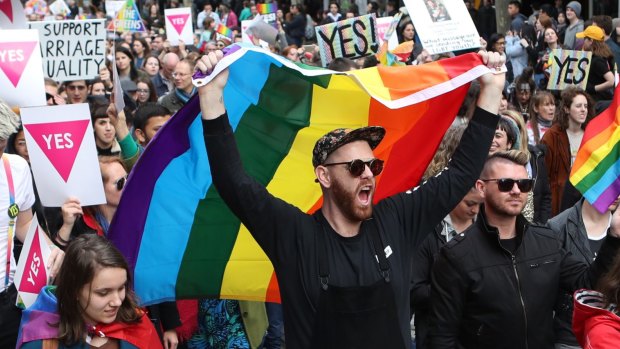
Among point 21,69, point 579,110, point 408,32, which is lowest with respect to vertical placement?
point 408,32

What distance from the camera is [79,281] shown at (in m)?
4.45

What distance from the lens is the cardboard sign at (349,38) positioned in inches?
434

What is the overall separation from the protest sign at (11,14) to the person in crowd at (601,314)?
17.7 ft

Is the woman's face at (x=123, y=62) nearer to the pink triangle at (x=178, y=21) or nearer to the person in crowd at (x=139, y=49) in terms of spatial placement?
the person in crowd at (x=139, y=49)

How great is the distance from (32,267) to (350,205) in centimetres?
161

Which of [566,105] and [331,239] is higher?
[331,239]

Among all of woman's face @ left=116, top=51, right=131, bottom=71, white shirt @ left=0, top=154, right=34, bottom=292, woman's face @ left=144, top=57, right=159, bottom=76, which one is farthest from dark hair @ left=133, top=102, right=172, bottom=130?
woman's face @ left=144, top=57, right=159, bottom=76

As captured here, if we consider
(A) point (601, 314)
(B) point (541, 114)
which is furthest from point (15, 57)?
(B) point (541, 114)

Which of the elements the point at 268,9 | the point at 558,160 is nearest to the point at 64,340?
the point at 558,160

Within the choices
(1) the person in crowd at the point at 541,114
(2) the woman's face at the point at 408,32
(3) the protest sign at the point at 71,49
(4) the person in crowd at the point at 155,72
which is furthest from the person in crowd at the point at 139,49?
(1) the person in crowd at the point at 541,114

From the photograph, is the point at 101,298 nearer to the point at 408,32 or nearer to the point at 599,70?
the point at 599,70

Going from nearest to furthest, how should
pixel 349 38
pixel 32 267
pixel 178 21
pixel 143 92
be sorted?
pixel 32 267
pixel 349 38
pixel 143 92
pixel 178 21

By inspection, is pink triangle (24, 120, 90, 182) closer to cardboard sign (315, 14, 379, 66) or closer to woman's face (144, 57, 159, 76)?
cardboard sign (315, 14, 379, 66)

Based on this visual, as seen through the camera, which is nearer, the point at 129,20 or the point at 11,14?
the point at 11,14
